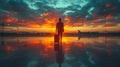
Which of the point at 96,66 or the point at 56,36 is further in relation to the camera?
the point at 56,36

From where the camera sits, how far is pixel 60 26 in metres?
19.2

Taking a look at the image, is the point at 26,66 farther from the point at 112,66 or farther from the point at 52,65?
the point at 112,66

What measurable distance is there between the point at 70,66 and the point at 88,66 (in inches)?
34.9

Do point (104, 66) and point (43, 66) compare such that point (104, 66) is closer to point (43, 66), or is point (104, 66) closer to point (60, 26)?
point (43, 66)

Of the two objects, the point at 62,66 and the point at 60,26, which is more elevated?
the point at 60,26

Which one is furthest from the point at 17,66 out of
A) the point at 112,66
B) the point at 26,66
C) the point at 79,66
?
the point at 112,66

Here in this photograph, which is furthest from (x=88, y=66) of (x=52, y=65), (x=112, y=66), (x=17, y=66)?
(x=17, y=66)

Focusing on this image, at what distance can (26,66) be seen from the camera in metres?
9.17

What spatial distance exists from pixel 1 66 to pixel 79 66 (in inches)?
150

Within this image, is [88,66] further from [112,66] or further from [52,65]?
[52,65]

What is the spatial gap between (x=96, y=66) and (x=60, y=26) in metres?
10.6

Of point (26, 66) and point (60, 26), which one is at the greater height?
point (60, 26)

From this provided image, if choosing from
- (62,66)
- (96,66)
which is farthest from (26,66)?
(96,66)

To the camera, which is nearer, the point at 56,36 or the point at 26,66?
the point at 26,66
